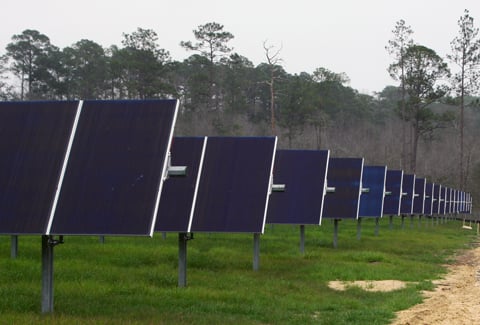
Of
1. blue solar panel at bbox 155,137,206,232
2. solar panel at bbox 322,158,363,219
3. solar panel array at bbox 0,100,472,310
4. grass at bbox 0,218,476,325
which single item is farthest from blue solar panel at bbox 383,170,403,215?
solar panel array at bbox 0,100,472,310

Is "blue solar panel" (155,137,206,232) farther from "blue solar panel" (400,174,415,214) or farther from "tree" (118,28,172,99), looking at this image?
"tree" (118,28,172,99)

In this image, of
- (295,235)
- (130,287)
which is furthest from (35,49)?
(130,287)

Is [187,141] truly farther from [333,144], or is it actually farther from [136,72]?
[333,144]

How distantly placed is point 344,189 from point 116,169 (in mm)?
18347

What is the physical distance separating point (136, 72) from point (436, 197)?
1067 inches

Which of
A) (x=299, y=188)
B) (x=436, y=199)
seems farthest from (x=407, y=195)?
(x=299, y=188)

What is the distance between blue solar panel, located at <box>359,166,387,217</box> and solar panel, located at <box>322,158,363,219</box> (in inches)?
113

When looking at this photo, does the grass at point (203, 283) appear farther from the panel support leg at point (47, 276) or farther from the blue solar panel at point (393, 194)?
the blue solar panel at point (393, 194)

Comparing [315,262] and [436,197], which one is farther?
[436,197]

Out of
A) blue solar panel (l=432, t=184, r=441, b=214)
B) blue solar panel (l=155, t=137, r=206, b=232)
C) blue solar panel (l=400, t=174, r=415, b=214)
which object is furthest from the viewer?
blue solar panel (l=432, t=184, r=441, b=214)

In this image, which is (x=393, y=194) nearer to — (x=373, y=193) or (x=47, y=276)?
(x=373, y=193)

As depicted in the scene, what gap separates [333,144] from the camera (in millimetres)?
84125

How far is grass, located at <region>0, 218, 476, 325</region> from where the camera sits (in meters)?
12.1

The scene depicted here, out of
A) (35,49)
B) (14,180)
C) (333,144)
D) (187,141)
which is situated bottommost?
(14,180)
